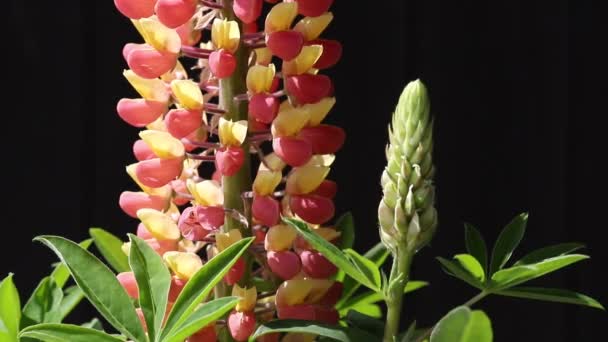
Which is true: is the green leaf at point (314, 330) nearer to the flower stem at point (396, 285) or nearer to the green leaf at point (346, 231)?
the flower stem at point (396, 285)

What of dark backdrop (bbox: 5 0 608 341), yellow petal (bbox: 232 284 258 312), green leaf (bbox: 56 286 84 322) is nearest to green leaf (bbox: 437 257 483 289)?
yellow petal (bbox: 232 284 258 312)

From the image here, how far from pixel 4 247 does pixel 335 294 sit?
88 centimetres

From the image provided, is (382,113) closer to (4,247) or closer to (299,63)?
(4,247)

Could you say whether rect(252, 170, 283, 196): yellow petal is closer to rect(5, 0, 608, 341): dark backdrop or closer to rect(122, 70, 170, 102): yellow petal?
rect(122, 70, 170, 102): yellow petal

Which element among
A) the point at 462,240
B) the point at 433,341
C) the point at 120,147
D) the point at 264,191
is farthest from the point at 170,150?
the point at 462,240

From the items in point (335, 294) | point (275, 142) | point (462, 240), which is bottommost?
point (462, 240)

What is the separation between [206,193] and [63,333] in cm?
13

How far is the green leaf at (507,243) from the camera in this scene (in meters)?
0.66

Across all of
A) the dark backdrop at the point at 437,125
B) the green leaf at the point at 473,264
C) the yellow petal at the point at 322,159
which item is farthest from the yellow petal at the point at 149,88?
the dark backdrop at the point at 437,125

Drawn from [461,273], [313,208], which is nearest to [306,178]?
[313,208]

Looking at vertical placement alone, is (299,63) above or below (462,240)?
above

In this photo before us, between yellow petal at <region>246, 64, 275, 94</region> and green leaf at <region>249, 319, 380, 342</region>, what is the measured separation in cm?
14

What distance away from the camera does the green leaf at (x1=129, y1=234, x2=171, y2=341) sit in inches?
21.9

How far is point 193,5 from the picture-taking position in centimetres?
61
